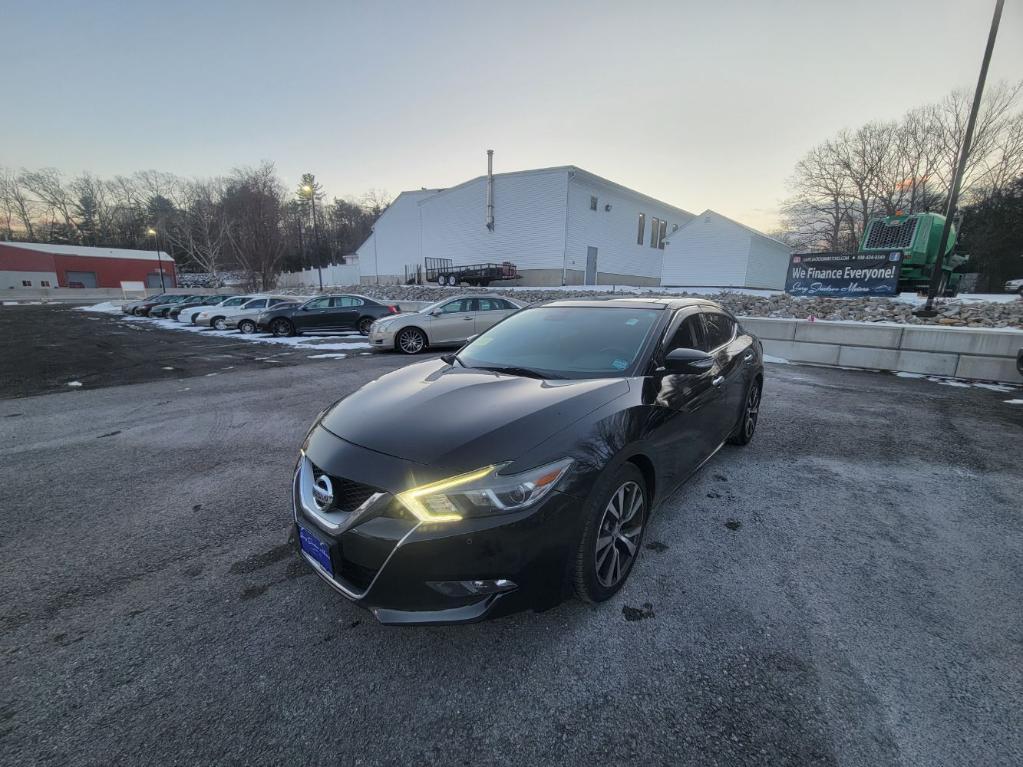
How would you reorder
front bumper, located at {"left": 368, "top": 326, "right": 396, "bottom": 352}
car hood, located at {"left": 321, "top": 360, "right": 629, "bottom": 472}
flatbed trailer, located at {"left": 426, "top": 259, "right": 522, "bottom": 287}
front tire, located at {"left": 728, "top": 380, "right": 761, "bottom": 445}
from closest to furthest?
1. car hood, located at {"left": 321, "top": 360, "right": 629, "bottom": 472}
2. front tire, located at {"left": 728, "top": 380, "right": 761, "bottom": 445}
3. front bumper, located at {"left": 368, "top": 326, "right": 396, "bottom": 352}
4. flatbed trailer, located at {"left": 426, "top": 259, "right": 522, "bottom": 287}

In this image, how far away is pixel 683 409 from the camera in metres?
3.03

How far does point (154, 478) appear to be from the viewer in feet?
13.0

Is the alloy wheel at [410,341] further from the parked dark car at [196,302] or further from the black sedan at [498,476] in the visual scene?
the parked dark car at [196,302]

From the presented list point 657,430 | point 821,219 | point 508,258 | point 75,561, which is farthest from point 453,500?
point 821,219

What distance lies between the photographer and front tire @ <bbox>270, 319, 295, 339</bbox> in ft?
52.3

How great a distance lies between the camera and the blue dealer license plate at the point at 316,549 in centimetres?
203

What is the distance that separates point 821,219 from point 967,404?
4546 centimetres

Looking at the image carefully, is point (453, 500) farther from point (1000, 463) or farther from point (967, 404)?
point (967, 404)

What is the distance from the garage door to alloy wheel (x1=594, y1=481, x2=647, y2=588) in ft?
256

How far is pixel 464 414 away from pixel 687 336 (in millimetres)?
2035

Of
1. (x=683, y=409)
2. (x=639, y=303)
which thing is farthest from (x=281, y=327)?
(x=683, y=409)

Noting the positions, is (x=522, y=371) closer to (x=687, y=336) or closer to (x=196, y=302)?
(x=687, y=336)

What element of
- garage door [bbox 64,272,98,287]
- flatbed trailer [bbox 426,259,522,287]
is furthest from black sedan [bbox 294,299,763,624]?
garage door [bbox 64,272,98,287]

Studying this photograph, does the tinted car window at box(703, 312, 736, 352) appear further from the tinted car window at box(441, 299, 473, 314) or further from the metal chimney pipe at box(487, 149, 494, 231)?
the metal chimney pipe at box(487, 149, 494, 231)
